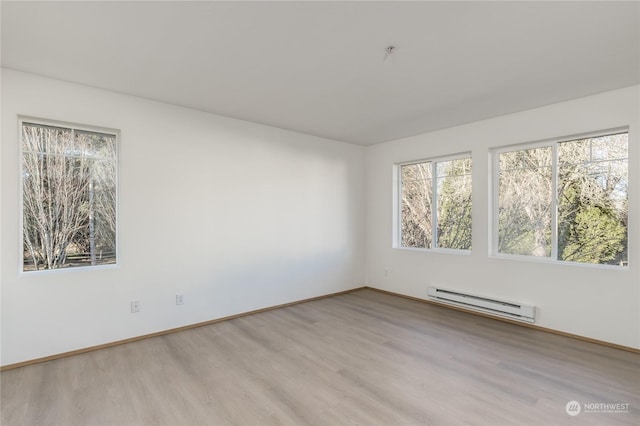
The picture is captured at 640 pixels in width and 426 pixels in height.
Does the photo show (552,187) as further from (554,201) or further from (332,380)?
(332,380)

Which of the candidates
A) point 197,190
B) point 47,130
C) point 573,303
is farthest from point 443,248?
point 47,130

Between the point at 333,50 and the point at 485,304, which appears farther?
the point at 485,304

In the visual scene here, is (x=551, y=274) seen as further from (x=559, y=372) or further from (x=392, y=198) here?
(x=392, y=198)

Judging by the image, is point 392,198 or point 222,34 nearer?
point 222,34

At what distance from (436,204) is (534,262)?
1.55 m

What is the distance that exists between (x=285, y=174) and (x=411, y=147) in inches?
82.6

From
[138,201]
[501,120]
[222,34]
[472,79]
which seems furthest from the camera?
[501,120]

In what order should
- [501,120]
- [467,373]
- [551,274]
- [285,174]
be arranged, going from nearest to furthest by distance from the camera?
1. [467,373]
2. [551,274]
3. [501,120]
4. [285,174]

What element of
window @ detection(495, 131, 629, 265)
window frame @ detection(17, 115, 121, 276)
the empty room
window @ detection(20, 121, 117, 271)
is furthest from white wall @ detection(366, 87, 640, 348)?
window @ detection(20, 121, 117, 271)

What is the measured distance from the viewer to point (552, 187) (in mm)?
3602

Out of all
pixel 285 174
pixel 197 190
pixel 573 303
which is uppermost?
pixel 285 174

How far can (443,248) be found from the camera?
4.67 meters

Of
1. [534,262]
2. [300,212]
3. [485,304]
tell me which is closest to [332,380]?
[485,304]

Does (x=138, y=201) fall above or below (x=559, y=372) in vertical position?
above
